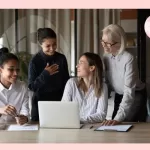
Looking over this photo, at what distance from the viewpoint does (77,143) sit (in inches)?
66.5

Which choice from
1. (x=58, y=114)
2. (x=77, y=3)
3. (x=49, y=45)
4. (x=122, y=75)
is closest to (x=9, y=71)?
(x=49, y=45)

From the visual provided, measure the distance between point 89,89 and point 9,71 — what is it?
0.59m

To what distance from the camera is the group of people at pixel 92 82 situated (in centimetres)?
231

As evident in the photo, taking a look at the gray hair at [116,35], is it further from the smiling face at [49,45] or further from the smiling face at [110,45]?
the smiling face at [49,45]

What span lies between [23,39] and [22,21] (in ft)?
0.82

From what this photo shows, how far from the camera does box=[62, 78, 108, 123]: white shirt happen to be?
2.26 metres

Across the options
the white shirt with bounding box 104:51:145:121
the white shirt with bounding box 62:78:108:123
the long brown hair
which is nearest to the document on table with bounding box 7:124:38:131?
the white shirt with bounding box 62:78:108:123

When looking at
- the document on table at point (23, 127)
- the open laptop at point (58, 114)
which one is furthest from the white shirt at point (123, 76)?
the document on table at point (23, 127)

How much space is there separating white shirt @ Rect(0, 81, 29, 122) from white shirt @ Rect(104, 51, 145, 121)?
66cm

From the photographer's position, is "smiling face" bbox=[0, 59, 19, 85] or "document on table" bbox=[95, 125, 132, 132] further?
"smiling face" bbox=[0, 59, 19, 85]

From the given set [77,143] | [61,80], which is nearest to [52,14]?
[61,80]

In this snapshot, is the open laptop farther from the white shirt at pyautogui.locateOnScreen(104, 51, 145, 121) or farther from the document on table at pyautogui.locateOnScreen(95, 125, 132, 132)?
the white shirt at pyautogui.locateOnScreen(104, 51, 145, 121)

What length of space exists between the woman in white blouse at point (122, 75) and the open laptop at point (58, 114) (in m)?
0.40

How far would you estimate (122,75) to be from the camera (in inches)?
96.0
